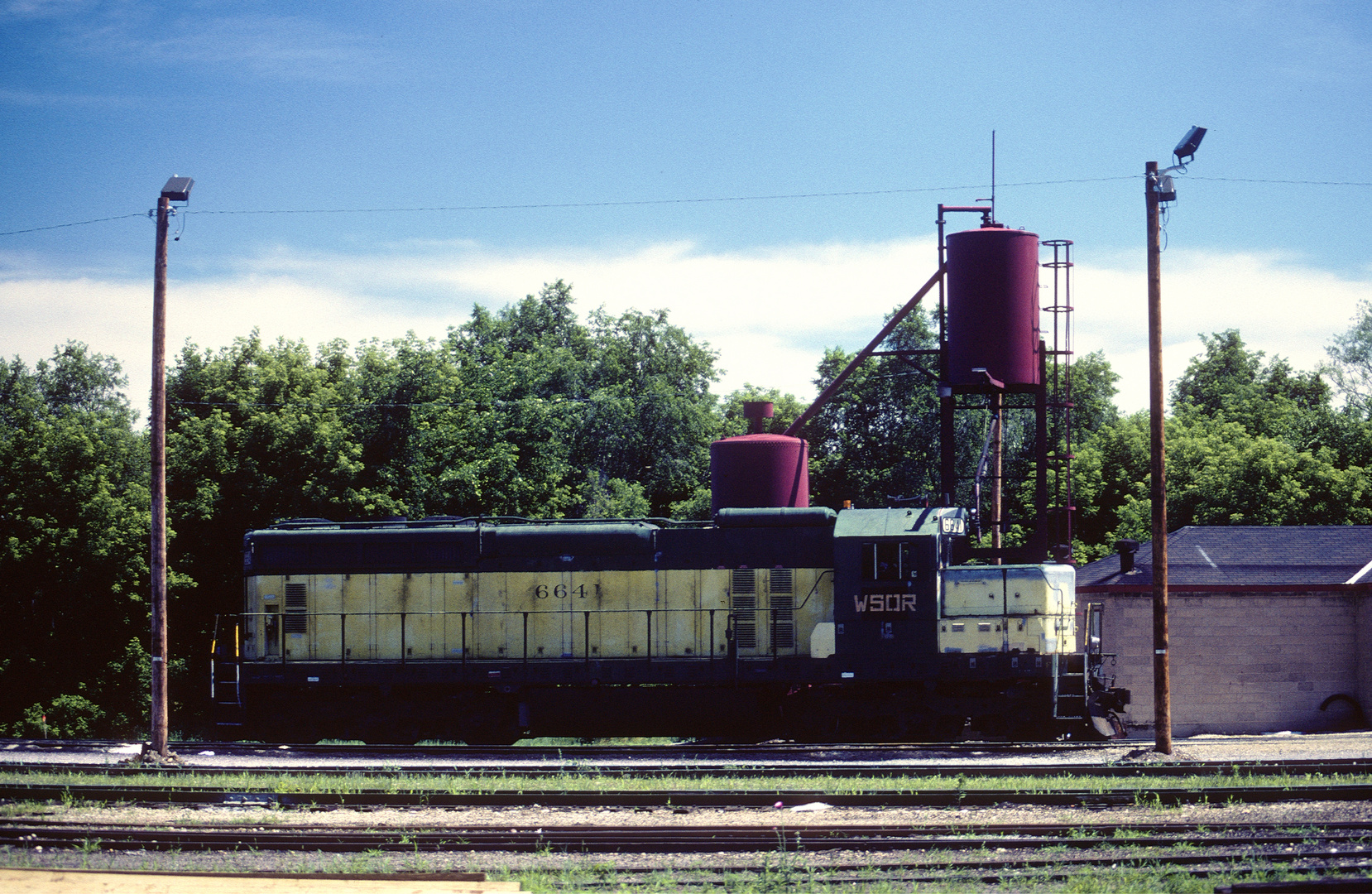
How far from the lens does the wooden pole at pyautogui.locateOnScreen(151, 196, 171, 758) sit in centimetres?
1703

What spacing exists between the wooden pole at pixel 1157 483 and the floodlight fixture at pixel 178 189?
1419 cm

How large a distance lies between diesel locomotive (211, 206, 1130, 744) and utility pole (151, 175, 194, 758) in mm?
1037

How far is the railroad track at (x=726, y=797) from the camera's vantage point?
492 inches

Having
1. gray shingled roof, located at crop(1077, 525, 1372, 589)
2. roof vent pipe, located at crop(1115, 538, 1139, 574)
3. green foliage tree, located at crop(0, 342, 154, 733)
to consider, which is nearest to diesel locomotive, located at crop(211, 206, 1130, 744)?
roof vent pipe, located at crop(1115, 538, 1139, 574)

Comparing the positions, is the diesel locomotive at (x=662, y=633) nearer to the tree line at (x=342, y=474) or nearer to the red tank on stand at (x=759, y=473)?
the red tank on stand at (x=759, y=473)

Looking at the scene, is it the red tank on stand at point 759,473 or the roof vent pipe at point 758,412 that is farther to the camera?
the roof vent pipe at point 758,412

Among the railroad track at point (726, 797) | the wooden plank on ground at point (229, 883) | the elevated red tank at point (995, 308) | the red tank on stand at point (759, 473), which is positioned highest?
the elevated red tank at point (995, 308)

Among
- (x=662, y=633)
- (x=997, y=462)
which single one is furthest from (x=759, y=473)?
(x=997, y=462)

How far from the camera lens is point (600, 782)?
46.1ft

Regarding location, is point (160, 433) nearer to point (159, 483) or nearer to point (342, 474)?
point (159, 483)

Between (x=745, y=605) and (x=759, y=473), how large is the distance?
4242 millimetres

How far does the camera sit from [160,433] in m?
17.4

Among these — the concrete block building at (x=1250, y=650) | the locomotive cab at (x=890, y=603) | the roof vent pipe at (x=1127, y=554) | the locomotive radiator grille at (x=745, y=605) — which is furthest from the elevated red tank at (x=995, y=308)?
the locomotive radiator grille at (x=745, y=605)

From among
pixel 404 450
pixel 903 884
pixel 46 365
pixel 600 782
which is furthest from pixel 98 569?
pixel 46 365
